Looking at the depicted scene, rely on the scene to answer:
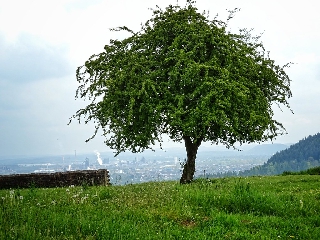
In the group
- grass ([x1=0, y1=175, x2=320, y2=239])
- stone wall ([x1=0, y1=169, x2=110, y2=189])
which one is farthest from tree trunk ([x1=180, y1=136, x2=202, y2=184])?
grass ([x1=0, y1=175, x2=320, y2=239])

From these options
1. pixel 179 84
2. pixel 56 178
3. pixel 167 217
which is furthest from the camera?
pixel 56 178

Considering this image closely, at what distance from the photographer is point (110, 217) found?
34.0 feet

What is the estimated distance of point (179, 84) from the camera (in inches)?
933

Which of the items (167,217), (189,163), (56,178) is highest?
(189,163)

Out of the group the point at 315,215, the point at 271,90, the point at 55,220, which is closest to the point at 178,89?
the point at 271,90

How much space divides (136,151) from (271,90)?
43.3 feet

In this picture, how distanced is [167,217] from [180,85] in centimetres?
1411

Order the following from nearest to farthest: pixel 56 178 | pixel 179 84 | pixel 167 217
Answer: pixel 167 217 < pixel 179 84 < pixel 56 178

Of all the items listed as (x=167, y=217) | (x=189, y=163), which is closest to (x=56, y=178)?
(x=189, y=163)

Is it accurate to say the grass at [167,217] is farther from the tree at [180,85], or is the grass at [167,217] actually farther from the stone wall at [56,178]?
the stone wall at [56,178]

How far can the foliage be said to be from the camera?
2281 cm

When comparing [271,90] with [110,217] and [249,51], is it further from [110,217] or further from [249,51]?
[110,217]

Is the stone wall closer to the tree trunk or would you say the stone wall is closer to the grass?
the tree trunk

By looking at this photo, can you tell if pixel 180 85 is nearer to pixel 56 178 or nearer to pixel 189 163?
pixel 189 163
